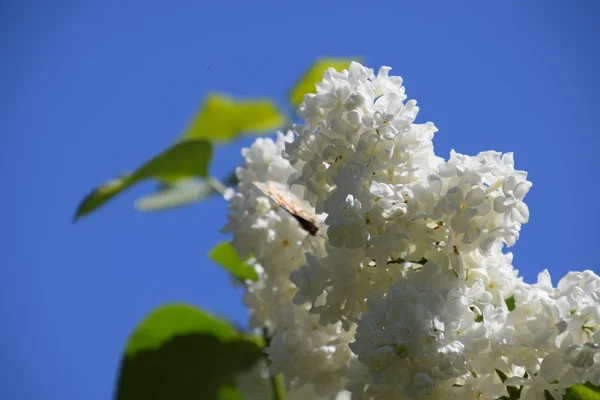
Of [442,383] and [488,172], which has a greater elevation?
[488,172]

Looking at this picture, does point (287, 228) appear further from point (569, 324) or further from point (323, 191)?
point (569, 324)

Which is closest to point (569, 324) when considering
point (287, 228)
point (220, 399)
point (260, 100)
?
point (287, 228)

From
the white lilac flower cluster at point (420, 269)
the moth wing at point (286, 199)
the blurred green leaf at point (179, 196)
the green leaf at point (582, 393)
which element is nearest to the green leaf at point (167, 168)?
the blurred green leaf at point (179, 196)

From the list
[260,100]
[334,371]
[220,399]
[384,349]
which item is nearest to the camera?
[384,349]

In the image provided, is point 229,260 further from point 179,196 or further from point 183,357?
point 179,196

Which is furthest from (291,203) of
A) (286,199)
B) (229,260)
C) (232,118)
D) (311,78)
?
(232,118)

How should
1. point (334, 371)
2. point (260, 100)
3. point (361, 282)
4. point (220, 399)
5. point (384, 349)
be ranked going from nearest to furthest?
point (384, 349)
point (361, 282)
point (334, 371)
point (220, 399)
point (260, 100)

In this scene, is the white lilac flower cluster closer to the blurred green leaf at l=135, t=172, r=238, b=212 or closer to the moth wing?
the moth wing
